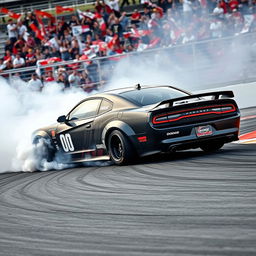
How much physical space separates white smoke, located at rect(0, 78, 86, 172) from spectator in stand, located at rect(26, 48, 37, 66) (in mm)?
3689

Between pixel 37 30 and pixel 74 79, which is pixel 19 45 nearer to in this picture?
pixel 37 30

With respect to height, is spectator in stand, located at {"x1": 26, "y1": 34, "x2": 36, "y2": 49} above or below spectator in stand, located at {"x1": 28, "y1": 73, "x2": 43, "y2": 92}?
above

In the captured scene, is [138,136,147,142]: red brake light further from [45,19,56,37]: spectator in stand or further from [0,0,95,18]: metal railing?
[0,0,95,18]: metal railing

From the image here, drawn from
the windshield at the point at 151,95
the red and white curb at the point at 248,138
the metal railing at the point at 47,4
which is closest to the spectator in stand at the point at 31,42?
the metal railing at the point at 47,4

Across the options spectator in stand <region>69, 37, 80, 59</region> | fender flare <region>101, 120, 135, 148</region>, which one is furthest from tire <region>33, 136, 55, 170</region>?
spectator in stand <region>69, 37, 80, 59</region>

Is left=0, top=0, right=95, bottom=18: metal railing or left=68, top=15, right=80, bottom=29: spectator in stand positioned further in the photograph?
left=0, top=0, right=95, bottom=18: metal railing

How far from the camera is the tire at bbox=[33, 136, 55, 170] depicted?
36.5 feet

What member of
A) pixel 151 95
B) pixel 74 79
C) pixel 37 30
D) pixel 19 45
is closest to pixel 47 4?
pixel 37 30

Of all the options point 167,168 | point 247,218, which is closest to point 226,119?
point 167,168

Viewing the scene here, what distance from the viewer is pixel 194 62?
59.8 feet

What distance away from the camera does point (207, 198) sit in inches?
237

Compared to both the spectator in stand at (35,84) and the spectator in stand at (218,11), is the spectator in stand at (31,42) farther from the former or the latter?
the spectator in stand at (218,11)

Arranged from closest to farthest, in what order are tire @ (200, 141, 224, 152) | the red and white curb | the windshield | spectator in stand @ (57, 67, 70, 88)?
the windshield → tire @ (200, 141, 224, 152) → the red and white curb → spectator in stand @ (57, 67, 70, 88)

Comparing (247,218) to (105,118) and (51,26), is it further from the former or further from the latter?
(51,26)
